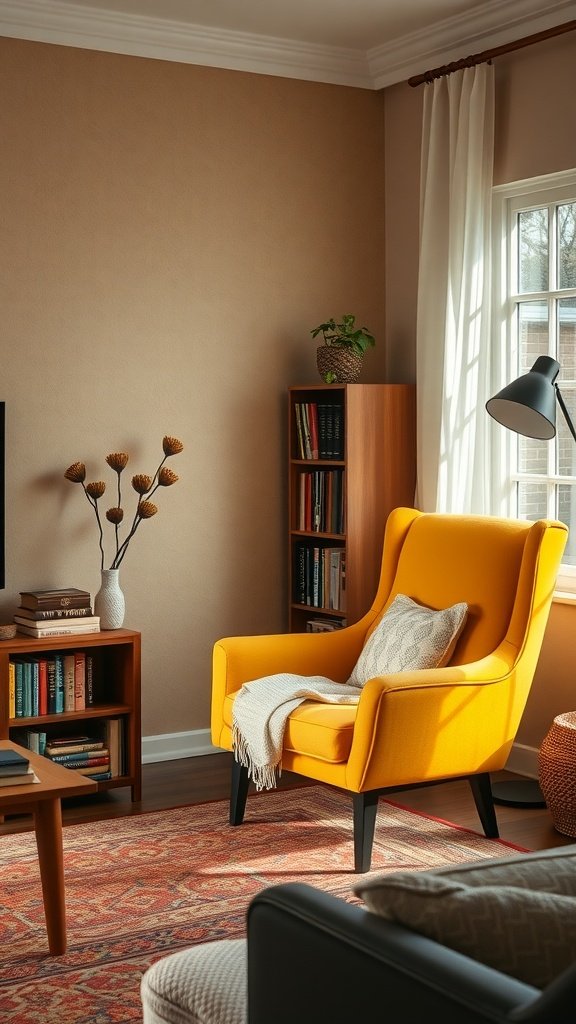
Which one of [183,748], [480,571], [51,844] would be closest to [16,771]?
[51,844]

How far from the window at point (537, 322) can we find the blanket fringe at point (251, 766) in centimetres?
139

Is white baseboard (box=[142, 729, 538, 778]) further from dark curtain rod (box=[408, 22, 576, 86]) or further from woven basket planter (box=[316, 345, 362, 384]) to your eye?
dark curtain rod (box=[408, 22, 576, 86])

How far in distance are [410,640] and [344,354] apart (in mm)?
1449

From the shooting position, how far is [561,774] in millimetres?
3652

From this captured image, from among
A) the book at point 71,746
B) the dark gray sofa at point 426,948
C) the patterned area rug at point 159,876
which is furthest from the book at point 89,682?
the dark gray sofa at point 426,948

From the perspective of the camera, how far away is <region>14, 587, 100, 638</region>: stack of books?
4.07 meters

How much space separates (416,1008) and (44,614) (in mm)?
3032

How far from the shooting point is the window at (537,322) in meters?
4.31

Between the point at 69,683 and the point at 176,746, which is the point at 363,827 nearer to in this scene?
the point at 69,683

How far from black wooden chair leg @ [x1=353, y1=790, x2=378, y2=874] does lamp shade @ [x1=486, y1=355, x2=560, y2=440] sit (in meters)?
1.25

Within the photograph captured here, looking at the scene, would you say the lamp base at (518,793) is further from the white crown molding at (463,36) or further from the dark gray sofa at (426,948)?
the white crown molding at (463,36)

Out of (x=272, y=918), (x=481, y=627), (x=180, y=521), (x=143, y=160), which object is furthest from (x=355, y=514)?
(x=272, y=918)

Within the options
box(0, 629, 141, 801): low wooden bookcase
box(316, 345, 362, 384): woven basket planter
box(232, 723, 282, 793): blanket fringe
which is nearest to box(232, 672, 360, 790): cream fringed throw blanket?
box(232, 723, 282, 793): blanket fringe

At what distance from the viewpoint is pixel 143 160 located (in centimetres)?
455
